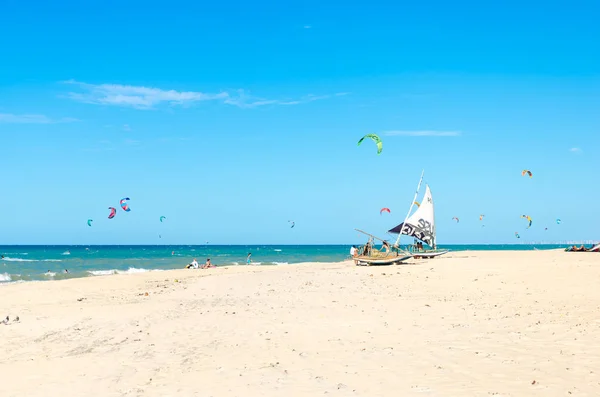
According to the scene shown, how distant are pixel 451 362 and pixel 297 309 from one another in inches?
259

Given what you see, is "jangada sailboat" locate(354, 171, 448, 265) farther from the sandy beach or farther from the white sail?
the sandy beach

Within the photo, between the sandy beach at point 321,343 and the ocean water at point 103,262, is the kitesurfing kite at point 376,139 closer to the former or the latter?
the sandy beach at point 321,343

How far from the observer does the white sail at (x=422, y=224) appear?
117 ft

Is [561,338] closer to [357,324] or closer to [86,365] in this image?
[357,324]

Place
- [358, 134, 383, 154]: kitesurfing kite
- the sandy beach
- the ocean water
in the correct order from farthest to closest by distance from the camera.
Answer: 1. the ocean water
2. [358, 134, 383, 154]: kitesurfing kite
3. the sandy beach

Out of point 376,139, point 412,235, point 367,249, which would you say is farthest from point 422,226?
point 376,139

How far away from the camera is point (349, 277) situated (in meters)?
23.7

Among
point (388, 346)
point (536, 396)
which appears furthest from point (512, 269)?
point (536, 396)

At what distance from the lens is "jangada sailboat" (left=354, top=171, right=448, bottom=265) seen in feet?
106

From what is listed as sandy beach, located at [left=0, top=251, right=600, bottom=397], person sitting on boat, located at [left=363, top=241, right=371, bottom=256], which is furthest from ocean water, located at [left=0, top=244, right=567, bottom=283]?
sandy beach, located at [left=0, top=251, right=600, bottom=397]

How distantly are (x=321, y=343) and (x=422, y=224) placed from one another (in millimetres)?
27597

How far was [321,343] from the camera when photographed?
33.6 feet

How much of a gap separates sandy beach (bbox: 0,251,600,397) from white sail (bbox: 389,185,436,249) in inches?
658

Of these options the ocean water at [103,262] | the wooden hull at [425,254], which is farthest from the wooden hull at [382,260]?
the ocean water at [103,262]
